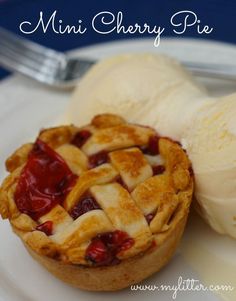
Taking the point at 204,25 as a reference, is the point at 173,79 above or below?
below

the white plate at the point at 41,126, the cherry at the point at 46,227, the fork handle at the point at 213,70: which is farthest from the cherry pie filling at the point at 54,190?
the fork handle at the point at 213,70

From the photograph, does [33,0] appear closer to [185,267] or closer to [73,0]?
[73,0]

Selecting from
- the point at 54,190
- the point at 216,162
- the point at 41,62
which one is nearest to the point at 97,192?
the point at 54,190

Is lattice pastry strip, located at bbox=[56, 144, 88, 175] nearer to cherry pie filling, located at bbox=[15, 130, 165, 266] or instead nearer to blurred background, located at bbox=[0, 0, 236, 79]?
cherry pie filling, located at bbox=[15, 130, 165, 266]

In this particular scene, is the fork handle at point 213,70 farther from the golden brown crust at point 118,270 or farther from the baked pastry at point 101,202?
the golden brown crust at point 118,270

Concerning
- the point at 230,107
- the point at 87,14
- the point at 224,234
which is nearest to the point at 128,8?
the point at 87,14

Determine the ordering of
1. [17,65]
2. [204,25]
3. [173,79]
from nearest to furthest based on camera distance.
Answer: [173,79] < [17,65] < [204,25]

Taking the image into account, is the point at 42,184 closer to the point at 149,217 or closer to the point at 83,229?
the point at 83,229

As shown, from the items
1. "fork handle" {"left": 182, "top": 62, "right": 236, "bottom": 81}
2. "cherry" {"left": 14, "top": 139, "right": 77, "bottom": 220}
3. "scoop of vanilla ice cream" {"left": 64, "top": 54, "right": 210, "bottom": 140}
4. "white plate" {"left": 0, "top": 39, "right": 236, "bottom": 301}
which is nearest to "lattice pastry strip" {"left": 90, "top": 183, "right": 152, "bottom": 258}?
"cherry" {"left": 14, "top": 139, "right": 77, "bottom": 220}

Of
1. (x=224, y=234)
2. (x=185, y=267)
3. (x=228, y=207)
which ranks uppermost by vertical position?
(x=228, y=207)
